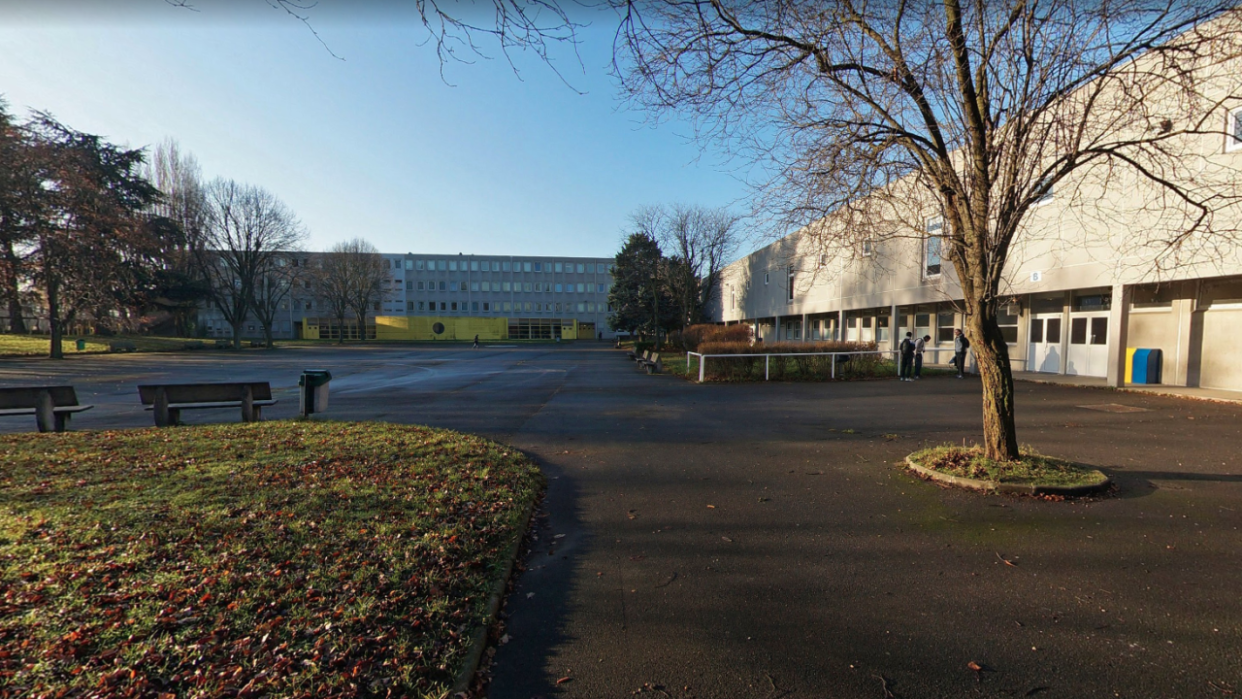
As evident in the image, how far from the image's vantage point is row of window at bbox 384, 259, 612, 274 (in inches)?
3191

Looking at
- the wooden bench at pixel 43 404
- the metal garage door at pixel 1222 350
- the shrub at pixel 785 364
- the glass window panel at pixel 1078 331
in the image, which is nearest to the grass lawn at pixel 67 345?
the wooden bench at pixel 43 404

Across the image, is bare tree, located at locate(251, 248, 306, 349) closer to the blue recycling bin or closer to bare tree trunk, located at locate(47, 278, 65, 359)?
bare tree trunk, located at locate(47, 278, 65, 359)

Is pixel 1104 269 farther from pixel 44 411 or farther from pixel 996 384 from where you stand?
pixel 44 411

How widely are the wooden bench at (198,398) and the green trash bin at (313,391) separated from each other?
0.58 meters

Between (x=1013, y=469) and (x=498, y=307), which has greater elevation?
(x=498, y=307)

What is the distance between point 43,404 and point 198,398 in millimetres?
2072

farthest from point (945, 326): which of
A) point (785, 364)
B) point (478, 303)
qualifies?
point (478, 303)

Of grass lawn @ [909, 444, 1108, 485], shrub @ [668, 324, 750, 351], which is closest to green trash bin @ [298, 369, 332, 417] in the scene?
grass lawn @ [909, 444, 1108, 485]

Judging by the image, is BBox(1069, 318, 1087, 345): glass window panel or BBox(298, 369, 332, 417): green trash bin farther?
BBox(1069, 318, 1087, 345): glass window panel

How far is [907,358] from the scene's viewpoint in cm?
1705

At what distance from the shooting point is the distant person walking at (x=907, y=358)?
1686cm

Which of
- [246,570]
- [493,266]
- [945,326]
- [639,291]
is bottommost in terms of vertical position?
[246,570]

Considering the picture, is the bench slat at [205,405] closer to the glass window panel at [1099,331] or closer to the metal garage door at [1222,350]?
the metal garage door at [1222,350]

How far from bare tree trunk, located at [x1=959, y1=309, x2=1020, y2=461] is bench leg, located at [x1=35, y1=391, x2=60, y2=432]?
1364 cm
